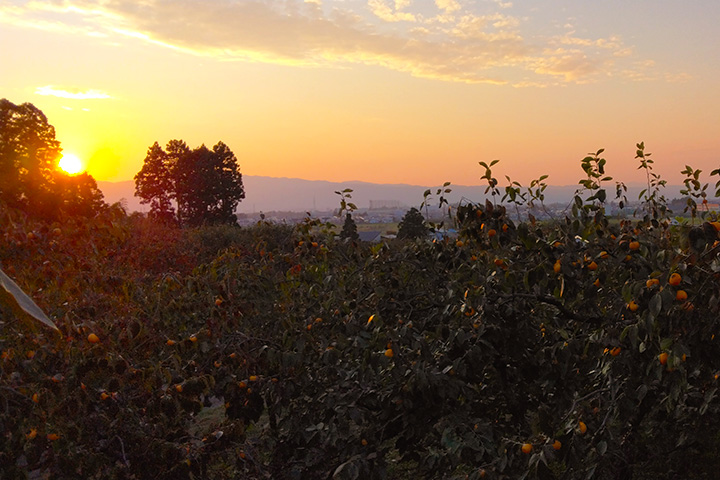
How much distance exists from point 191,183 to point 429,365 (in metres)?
49.2

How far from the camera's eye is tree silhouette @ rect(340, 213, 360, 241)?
611 centimetres

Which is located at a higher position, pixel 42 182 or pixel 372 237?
pixel 42 182

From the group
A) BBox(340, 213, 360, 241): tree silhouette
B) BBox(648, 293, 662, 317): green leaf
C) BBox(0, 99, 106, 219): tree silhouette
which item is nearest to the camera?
BBox(648, 293, 662, 317): green leaf

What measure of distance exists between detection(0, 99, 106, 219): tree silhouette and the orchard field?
13793 mm

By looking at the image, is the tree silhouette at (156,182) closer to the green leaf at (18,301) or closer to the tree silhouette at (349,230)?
the tree silhouette at (349,230)

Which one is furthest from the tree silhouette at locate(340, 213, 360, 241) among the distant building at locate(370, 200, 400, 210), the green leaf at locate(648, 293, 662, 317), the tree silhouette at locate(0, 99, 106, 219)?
the distant building at locate(370, 200, 400, 210)

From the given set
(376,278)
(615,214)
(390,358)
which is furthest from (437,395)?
(615,214)

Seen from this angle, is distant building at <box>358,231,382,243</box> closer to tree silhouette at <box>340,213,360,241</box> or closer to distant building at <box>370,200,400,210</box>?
tree silhouette at <box>340,213,360,241</box>

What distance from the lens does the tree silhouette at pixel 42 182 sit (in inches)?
731

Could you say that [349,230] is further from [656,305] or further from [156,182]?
[156,182]

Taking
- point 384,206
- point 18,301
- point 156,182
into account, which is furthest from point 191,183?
point 18,301

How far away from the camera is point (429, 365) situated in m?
4.17

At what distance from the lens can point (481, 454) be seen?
159 inches

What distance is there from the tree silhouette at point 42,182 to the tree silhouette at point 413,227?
900 cm
